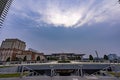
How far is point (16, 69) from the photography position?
34062 millimetres

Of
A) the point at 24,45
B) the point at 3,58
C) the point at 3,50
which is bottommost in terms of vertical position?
the point at 3,58

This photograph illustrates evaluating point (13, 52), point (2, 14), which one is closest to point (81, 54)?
point (13, 52)

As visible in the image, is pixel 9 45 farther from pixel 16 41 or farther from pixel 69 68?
pixel 69 68

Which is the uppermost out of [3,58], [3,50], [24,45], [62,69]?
[24,45]

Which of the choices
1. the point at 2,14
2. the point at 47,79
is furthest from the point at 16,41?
the point at 47,79

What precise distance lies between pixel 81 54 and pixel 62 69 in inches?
3489

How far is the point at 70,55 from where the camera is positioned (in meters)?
130

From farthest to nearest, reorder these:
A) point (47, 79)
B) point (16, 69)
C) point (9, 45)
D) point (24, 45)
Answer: point (24, 45)
point (9, 45)
point (16, 69)
point (47, 79)

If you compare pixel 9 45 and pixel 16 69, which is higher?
pixel 9 45

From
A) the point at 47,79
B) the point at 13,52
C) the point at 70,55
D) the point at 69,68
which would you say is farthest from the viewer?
the point at 70,55

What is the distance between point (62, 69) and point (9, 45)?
314 feet

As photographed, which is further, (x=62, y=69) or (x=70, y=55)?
(x=70, y=55)

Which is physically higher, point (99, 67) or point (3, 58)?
point (3, 58)

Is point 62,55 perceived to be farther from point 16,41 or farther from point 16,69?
point 16,69
